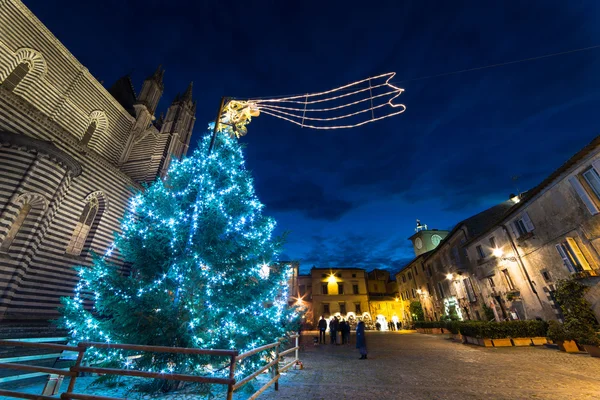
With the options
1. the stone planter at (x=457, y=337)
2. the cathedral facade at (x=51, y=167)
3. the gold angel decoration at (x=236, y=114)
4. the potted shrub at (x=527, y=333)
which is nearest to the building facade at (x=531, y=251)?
the potted shrub at (x=527, y=333)

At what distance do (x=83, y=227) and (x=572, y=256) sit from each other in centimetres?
2482

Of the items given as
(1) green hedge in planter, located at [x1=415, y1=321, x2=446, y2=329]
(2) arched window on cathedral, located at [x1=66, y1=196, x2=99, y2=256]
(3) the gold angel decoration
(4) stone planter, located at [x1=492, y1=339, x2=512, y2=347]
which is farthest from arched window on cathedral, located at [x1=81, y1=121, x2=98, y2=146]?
(1) green hedge in planter, located at [x1=415, y1=321, x2=446, y2=329]

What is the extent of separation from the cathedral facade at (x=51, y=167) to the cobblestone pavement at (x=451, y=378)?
7311 millimetres

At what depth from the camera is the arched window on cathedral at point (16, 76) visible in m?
11.7

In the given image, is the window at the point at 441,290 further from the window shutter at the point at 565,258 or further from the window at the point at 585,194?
the window at the point at 585,194

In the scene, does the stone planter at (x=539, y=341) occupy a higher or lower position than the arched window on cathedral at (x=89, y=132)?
lower

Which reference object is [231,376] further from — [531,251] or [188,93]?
[188,93]

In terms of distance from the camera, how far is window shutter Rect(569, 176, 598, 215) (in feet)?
35.6

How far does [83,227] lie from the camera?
41.9 ft

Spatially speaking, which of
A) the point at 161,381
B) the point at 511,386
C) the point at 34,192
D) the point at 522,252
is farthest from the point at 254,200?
the point at 522,252

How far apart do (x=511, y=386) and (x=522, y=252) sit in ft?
44.6

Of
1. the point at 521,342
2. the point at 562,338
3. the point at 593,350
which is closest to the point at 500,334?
the point at 521,342

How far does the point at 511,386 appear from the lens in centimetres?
580

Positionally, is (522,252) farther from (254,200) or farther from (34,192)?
(34,192)
